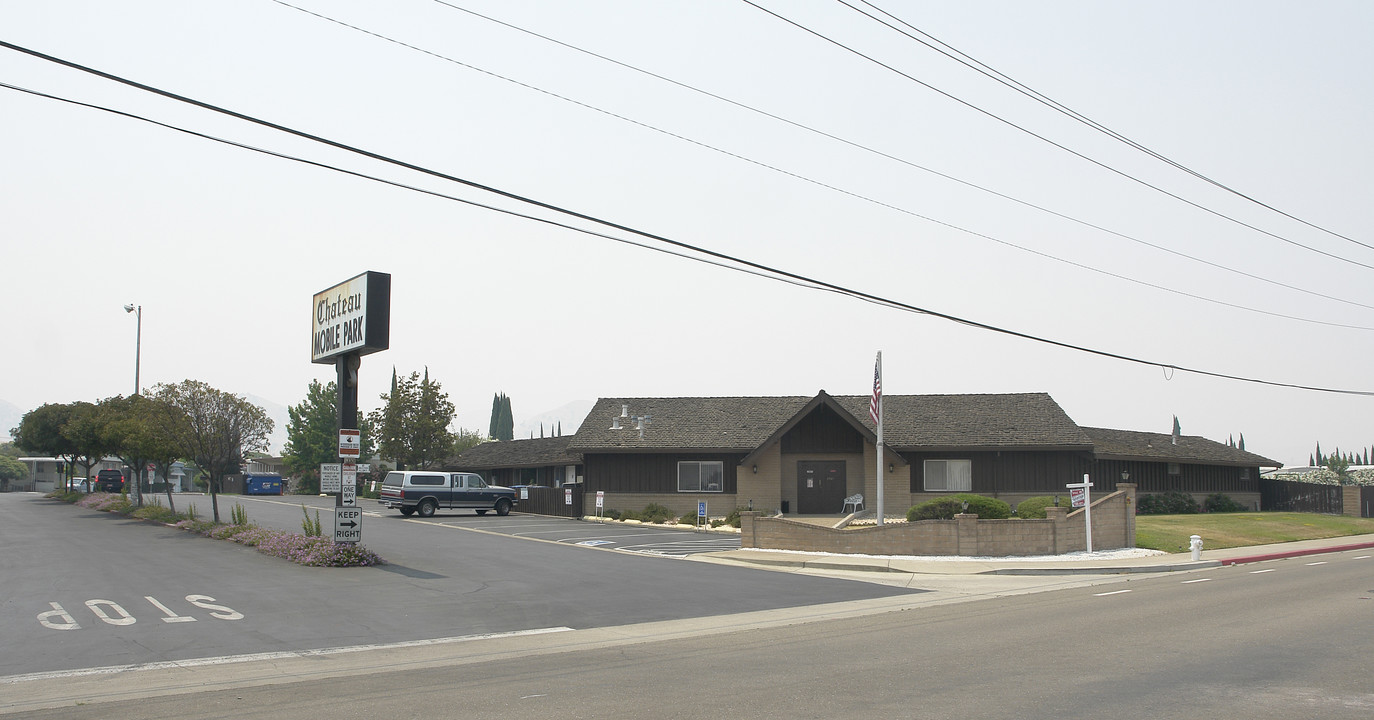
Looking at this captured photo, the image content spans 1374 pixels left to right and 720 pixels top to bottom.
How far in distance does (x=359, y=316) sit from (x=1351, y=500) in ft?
155

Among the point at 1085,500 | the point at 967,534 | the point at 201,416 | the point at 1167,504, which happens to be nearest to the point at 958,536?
the point at 967,534

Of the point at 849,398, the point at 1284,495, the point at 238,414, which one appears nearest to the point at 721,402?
the point at 849,398

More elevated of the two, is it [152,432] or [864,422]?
[864,422]

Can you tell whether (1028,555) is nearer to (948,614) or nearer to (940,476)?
(948,614)

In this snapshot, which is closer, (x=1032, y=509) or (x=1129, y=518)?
(x=1032, y=509)

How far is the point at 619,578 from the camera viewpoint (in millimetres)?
21203

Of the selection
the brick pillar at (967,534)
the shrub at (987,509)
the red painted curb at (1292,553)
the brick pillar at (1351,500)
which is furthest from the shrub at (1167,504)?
the brick pillar at (967,534)

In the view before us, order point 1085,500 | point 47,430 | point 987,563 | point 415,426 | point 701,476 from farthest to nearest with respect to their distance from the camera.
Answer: point 415,426
point 47,430
point 701,476
point 1085,500
point 987,563

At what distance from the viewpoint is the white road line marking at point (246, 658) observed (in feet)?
37.8

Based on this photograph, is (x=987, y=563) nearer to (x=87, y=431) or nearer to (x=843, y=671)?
(x=843, y=671)

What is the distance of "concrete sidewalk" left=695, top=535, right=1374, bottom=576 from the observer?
23.2m

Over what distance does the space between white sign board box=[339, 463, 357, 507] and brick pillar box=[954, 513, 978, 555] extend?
1483 centimetres

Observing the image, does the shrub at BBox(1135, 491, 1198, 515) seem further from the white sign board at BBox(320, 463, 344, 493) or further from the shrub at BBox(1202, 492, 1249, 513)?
the white sign board at BBox(320, 463, 344, 493)

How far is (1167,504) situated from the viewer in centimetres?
4228
